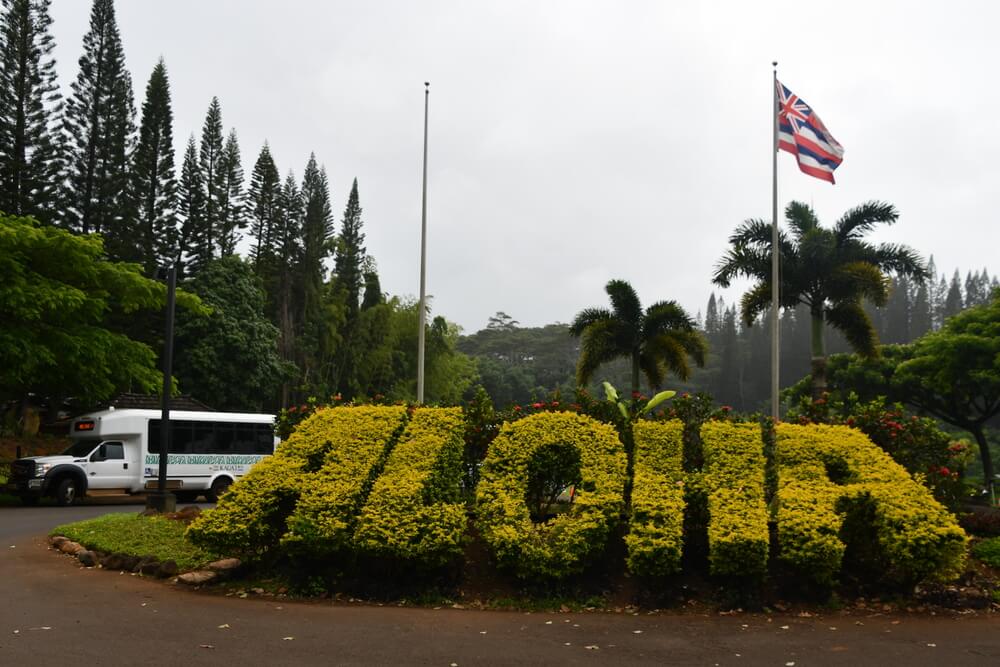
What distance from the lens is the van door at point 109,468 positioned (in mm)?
19141

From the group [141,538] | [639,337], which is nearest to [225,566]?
[141,538]

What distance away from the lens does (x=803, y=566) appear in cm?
768

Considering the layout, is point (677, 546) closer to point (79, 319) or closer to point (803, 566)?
point (803, 566)

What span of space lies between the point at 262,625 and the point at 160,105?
36569 millimetres

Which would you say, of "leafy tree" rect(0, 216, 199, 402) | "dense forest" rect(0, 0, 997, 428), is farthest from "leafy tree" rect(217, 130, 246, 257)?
"leafy tree" rect(0, 216, 199, 402)

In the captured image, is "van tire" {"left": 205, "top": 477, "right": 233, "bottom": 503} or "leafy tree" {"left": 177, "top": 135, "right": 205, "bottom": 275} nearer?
"van tire" {"left": 205, "top": 477, "right": 233, "bottom": 503}

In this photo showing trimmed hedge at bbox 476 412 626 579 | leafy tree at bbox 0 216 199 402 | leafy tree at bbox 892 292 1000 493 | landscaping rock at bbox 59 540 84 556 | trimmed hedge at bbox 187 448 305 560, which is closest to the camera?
trimmed hedge at bbox 476 412 626 579

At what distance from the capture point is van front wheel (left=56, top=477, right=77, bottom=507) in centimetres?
1850

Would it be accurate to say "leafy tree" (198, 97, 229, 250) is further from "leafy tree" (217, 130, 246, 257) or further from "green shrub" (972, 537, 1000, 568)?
"green shrub" (972, 537, 1000, 568)

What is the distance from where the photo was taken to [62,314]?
795 inches

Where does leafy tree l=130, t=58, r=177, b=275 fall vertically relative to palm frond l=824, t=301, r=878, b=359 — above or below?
above

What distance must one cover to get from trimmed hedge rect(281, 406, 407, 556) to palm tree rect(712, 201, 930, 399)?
17.0 meters

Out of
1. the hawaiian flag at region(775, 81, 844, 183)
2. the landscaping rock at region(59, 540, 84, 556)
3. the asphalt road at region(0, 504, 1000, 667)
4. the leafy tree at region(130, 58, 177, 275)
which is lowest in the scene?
the landscaping rock at region(59, 540, 84, 556)

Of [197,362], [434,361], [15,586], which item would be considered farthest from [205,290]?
[15,586]
